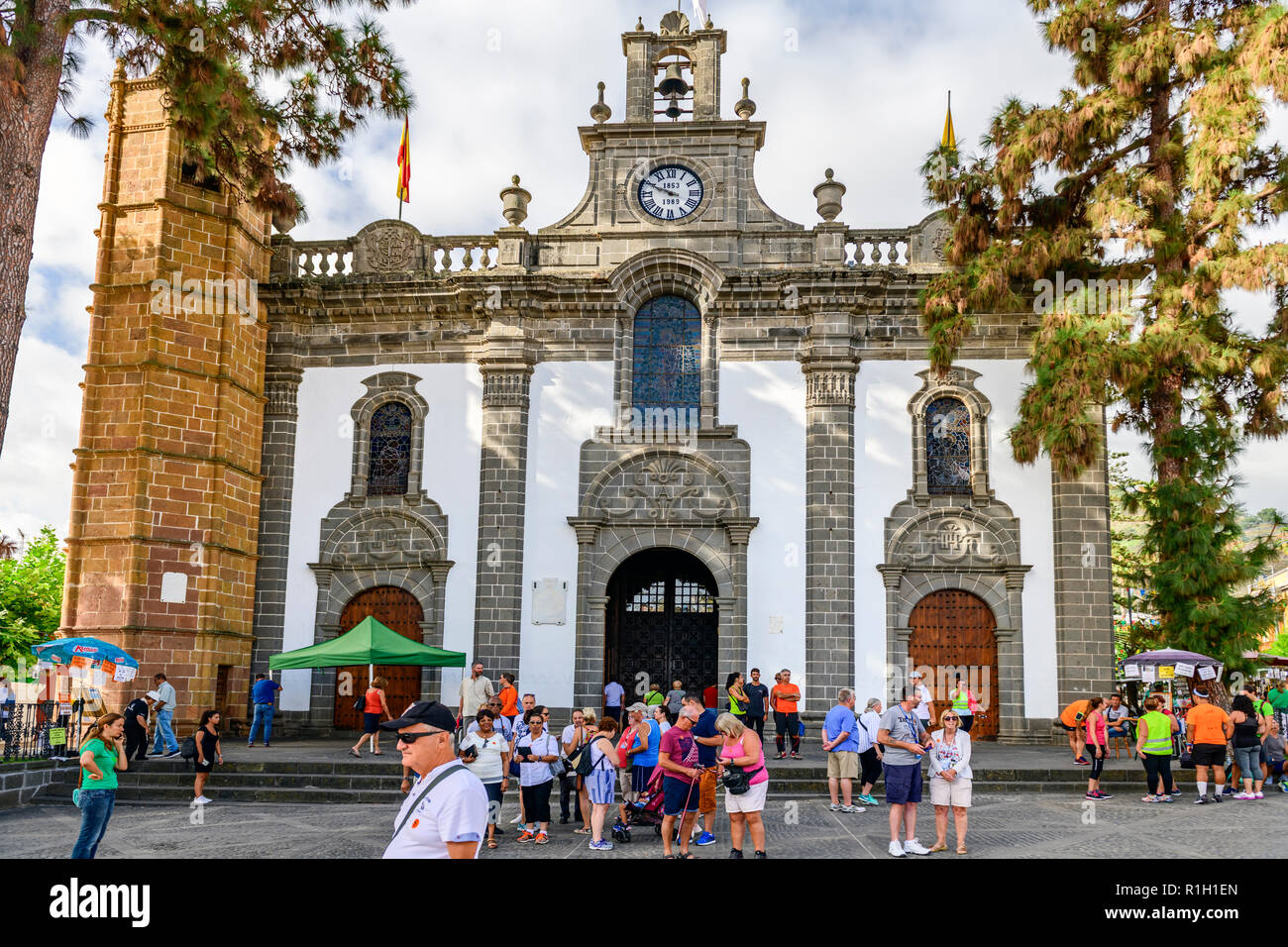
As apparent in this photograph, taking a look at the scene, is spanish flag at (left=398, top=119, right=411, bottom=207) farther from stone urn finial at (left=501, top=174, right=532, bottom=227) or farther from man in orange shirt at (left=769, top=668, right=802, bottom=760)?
man in orange shirt at (left=769, top=668, right=802, bottom=760)

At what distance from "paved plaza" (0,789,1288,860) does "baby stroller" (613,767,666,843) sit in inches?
7.4

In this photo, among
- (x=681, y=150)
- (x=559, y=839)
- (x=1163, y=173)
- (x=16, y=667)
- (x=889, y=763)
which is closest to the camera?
(x=889, y=763)

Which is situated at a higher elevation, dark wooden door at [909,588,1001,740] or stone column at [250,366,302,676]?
stone column at [250,366,302,676]

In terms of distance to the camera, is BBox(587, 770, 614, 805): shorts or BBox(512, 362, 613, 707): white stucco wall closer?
BBox(587, 770, 614, 805): shorts

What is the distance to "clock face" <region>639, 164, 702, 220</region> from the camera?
22672mm

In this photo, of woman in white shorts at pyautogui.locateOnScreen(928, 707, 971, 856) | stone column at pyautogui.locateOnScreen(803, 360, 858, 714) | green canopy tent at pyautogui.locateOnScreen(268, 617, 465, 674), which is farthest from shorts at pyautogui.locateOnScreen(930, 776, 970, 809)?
green canopy tent at pyautogui.locateOnScreen(268, 617, 465, 674)

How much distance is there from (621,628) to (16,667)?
34009 mm

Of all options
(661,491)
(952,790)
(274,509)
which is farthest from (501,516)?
(952,790)

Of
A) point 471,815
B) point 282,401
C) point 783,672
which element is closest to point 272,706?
point 282,401

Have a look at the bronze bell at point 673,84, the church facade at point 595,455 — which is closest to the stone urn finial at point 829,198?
the church facade at point 595,455

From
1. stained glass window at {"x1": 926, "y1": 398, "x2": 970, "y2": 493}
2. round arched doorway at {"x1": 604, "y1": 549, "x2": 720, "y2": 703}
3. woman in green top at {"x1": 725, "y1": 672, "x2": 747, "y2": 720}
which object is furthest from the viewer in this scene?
round arched doorway at {"x1": 604, "y1": 549, "x2": 720, "y2": 703}

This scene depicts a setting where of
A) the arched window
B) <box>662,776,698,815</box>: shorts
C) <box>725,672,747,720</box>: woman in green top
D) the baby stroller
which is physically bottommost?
the baby stroller

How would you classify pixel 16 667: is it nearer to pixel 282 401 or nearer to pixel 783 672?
pixel 282 401

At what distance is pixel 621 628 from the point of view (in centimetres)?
2281
